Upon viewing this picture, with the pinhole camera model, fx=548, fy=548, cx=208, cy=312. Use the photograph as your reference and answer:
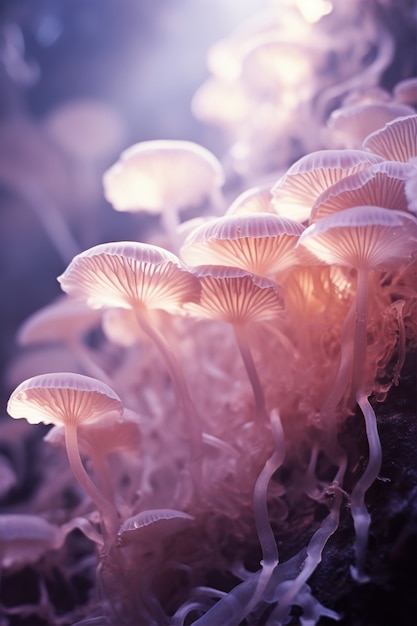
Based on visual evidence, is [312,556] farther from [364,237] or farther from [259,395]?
[364,237]

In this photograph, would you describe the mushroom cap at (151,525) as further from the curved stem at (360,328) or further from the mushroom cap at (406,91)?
the mushroom cap at (406,91)

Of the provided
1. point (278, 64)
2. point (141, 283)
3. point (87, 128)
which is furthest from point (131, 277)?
point (87, 128)

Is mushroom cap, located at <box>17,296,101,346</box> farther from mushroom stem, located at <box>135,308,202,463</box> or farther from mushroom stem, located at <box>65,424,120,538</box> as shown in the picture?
mushroom stem, located at <box>65,424,120,538</box>

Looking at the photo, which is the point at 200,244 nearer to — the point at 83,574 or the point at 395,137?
the point at 395,137

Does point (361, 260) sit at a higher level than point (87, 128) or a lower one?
lower

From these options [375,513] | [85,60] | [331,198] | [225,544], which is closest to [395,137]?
[331,198]
